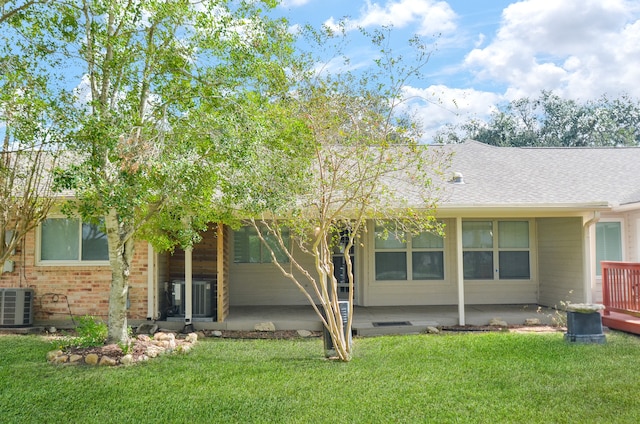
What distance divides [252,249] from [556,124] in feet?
87.8

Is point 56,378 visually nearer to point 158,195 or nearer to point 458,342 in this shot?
point 158,195

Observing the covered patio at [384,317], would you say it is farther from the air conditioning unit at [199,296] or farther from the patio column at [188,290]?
the air conditioning unit at [199,296]

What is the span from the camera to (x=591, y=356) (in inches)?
285

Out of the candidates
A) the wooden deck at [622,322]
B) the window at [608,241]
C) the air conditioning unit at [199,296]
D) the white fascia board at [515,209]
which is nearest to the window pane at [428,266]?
the white fascia board at [515,209]

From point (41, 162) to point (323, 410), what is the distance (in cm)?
523

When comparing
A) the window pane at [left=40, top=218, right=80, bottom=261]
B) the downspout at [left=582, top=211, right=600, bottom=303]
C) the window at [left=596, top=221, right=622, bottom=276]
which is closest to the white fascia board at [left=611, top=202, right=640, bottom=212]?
the downspout at [left=582, top=211, right=600, bottom=303]

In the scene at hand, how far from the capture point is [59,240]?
411 inches

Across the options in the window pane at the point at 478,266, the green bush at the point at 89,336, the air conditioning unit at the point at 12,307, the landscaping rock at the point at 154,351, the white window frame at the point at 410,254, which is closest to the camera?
the landscaping rock at the point at 154,351

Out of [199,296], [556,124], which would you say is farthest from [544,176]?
[556,124]

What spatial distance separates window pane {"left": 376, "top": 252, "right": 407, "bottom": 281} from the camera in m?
12.4

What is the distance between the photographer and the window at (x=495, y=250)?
12.5 m

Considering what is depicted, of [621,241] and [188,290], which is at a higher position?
[621,241]

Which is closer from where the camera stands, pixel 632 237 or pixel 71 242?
pixel 71 242

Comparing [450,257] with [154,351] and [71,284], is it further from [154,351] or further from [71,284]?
[71,284]
